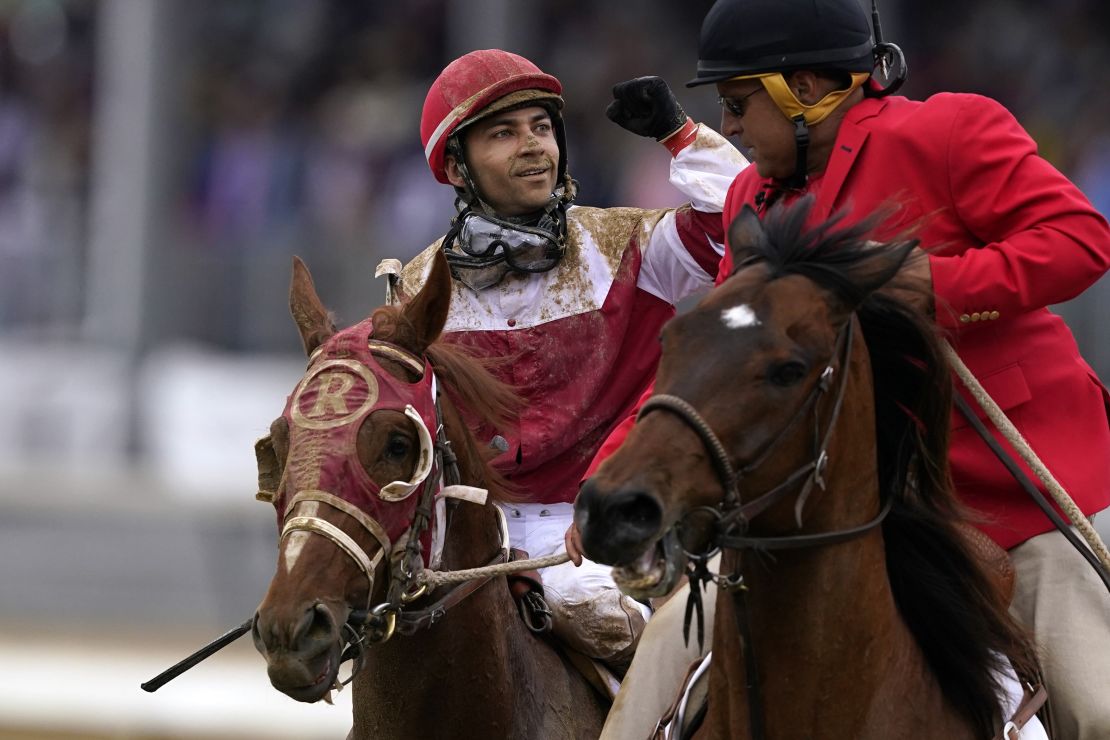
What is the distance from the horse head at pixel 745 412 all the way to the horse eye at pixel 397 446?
1.01 metres

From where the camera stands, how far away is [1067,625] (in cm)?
384

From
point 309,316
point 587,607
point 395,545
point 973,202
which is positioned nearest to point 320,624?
point 395,545

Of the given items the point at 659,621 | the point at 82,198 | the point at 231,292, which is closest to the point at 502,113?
the point at 659,621

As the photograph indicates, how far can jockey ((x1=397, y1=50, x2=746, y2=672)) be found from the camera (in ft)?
16.2

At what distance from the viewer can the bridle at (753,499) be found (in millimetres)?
3154

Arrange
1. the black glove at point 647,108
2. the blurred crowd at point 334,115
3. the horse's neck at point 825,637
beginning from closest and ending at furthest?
the horse's neck at point 825,637, the black glove at point 647,108, the blurred crowd at point 334,115

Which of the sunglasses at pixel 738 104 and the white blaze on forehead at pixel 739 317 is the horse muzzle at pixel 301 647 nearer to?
the white blaze on forehead at pixel 739 317

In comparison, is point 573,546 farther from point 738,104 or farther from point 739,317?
point 738,104

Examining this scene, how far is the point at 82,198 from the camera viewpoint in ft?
52.9

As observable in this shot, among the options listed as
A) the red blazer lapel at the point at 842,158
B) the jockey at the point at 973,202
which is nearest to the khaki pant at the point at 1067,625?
the jockey at the point at 973,202

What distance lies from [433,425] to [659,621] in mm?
708

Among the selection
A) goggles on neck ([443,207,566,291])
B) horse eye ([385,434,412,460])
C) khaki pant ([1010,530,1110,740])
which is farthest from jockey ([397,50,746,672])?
khaki pant ([1010,530,1110,740])

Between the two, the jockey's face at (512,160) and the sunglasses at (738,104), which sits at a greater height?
the sunglasses at (738,104)

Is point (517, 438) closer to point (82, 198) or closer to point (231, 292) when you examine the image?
point (231, 292)
